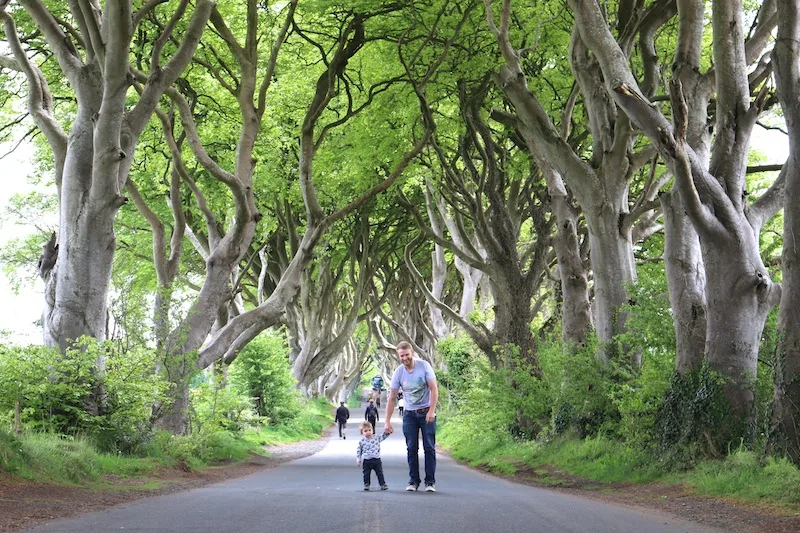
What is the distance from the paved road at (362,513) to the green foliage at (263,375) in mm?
17633

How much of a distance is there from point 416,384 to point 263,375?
19.9 m

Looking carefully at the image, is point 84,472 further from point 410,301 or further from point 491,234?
point 410,301

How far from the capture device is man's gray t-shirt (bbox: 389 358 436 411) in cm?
1019

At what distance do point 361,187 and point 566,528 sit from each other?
743 inches

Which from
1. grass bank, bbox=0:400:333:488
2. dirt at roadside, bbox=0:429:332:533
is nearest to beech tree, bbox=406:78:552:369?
grass bank, bbox=0:400:333:488

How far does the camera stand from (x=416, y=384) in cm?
1019

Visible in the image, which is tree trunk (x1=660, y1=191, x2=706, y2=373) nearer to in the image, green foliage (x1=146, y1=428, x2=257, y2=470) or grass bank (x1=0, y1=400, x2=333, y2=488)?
grass bank (x1=0, y1=400, x2=333, y2=488)

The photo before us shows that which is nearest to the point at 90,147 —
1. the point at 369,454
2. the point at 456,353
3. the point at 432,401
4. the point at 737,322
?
the point at 369,454

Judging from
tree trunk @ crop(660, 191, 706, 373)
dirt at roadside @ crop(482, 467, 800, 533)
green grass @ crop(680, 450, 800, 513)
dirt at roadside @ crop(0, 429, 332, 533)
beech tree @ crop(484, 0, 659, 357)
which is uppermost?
beech tree @ crop(484, 0, 659, 357)

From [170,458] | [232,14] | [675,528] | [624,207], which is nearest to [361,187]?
[232,14]

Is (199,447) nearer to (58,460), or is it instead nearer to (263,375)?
(58,460)

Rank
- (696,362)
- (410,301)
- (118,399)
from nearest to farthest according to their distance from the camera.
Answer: (696,362), (118,399), (410,301)

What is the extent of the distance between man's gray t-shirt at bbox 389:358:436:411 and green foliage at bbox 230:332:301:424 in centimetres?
1928

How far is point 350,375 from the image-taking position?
64875 mm
